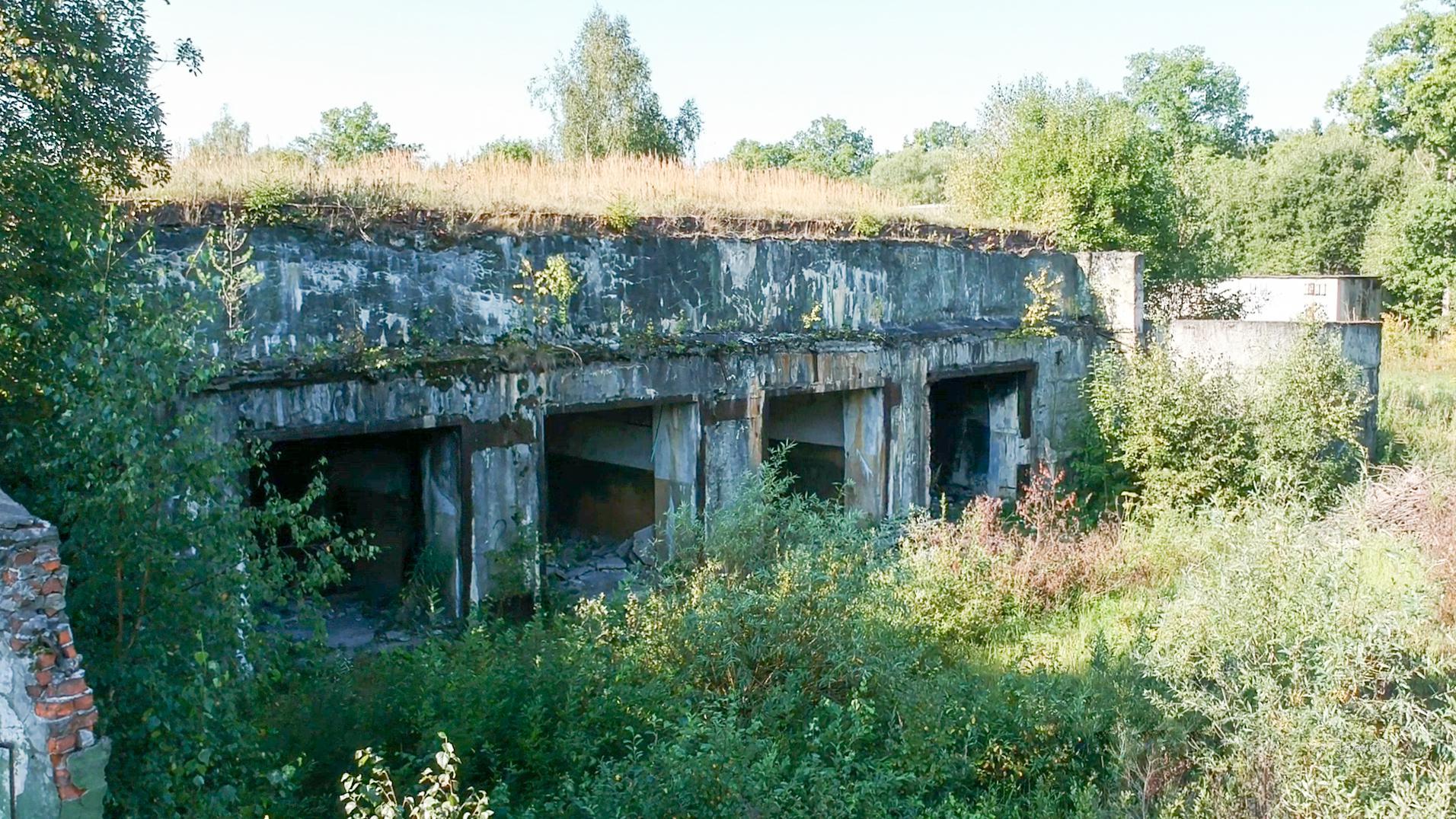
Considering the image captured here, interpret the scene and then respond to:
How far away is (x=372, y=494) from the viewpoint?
375 inches

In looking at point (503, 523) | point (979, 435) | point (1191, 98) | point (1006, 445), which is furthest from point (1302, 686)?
point (1191, 98)

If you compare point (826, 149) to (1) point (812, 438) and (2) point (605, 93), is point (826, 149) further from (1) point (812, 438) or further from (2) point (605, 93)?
(1) point (812, 438)

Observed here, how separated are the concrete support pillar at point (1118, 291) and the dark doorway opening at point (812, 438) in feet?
12.8

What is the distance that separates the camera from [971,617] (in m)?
8.27

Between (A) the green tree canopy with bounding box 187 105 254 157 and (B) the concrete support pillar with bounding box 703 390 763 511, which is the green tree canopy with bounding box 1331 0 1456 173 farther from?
(A) the green tree canopy with bounding box 187 105 254 157

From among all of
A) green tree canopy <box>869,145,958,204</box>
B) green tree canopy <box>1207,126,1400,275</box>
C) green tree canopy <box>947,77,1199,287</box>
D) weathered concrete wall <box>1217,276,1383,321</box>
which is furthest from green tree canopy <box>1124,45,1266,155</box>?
green tree canopy <box>947,77,1199,287</box>

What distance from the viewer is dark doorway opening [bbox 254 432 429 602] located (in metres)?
9.23

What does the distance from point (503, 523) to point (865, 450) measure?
158 inches

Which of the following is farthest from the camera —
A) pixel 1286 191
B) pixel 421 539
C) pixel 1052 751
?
pixel 1286 191

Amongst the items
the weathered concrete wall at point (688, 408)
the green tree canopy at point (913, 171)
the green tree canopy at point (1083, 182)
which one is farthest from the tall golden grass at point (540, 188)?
the green tree canopy at point (913, 171)

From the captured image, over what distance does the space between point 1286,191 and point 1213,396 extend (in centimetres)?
2149

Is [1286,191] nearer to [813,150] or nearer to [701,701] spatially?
[701,701]

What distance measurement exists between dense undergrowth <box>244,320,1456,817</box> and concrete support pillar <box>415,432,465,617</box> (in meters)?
1.03

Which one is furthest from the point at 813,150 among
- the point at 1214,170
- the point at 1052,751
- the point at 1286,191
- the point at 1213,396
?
the point at 1052,751
